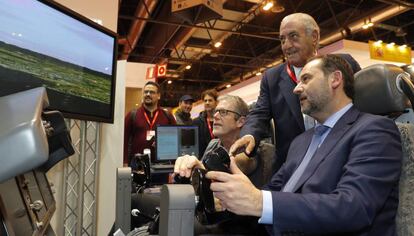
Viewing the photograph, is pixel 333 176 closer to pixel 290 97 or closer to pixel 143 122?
pixel 290 97

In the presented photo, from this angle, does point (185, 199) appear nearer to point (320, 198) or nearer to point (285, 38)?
point (320, 198)

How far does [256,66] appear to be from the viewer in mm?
12781

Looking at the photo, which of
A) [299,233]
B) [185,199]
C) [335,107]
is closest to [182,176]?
[185,199]

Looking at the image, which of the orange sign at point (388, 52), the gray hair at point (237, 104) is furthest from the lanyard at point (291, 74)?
the orange sign at point (388, 52)

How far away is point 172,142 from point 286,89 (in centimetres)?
164

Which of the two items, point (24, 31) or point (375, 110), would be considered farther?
point (24, 31)

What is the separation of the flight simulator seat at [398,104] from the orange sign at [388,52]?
6.19m

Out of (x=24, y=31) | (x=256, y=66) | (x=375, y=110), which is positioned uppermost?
(x=256, y=66)

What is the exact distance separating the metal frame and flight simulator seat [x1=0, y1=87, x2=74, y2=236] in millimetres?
2113

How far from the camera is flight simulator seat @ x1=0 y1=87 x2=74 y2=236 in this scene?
458 mm

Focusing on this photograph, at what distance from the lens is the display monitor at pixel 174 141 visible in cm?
355

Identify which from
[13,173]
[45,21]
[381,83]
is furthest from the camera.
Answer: [45,21]

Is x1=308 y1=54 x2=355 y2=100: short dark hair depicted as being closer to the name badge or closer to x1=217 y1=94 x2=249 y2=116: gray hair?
x1=217 y1=94 x2=249 y2=116: gray hair

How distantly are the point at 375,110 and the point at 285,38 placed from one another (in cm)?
82
